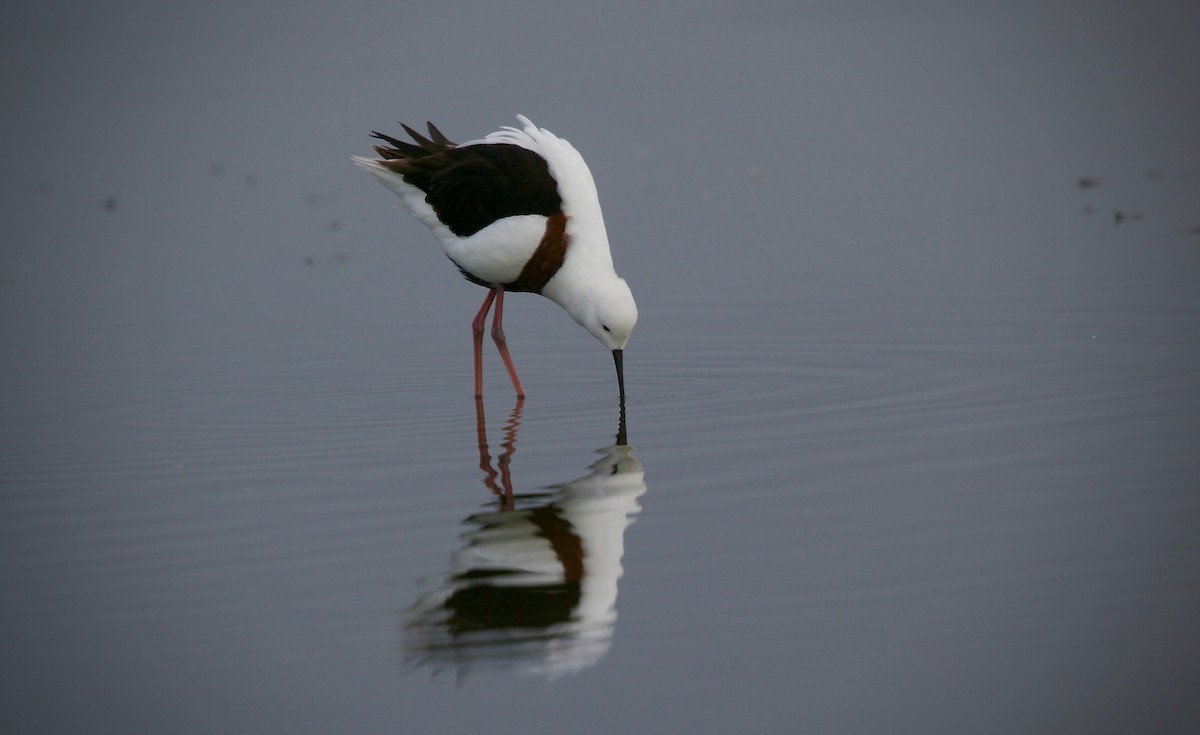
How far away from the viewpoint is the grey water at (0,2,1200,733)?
16.0 ft

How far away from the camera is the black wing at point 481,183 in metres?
8.68

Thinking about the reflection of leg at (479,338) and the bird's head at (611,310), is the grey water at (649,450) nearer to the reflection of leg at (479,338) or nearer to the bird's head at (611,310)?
the reflection of leg at (479,338)

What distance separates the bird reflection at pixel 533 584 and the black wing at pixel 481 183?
7.03 ft

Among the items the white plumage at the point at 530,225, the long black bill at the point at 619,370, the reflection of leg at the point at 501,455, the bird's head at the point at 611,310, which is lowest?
the reflection of leg at the point at 501,455

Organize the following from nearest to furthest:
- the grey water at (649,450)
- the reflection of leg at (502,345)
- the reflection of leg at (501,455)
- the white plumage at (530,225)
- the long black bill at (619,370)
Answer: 1. the grey water at (649,450)
2. the reflection of leg at (501,455)
3. the long black bill at (619,370)
4. the white plumage at (530,225)
5. the reflection of leg at (502,345)

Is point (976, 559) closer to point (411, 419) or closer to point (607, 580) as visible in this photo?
point (607, 580)

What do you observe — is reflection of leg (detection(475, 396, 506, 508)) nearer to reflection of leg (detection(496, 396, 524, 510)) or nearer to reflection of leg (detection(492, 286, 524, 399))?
reflection of leg (detection(496, 396, 524, 510))

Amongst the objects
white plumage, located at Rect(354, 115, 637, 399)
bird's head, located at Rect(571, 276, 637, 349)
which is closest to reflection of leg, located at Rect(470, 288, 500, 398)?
white plumage, located at Rect(354, 115, 637, 399)

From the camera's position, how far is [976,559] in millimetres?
5621

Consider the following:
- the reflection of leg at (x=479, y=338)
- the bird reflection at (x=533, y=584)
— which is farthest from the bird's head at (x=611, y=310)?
the bird reflection at (x=533, y=584)

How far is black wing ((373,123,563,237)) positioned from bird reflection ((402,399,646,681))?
2.14 metres

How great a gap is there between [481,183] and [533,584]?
367 cm

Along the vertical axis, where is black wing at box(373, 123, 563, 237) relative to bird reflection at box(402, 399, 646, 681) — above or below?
above

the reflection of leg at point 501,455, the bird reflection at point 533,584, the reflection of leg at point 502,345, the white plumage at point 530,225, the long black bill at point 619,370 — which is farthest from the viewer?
the reflection of leg at point 502,345
